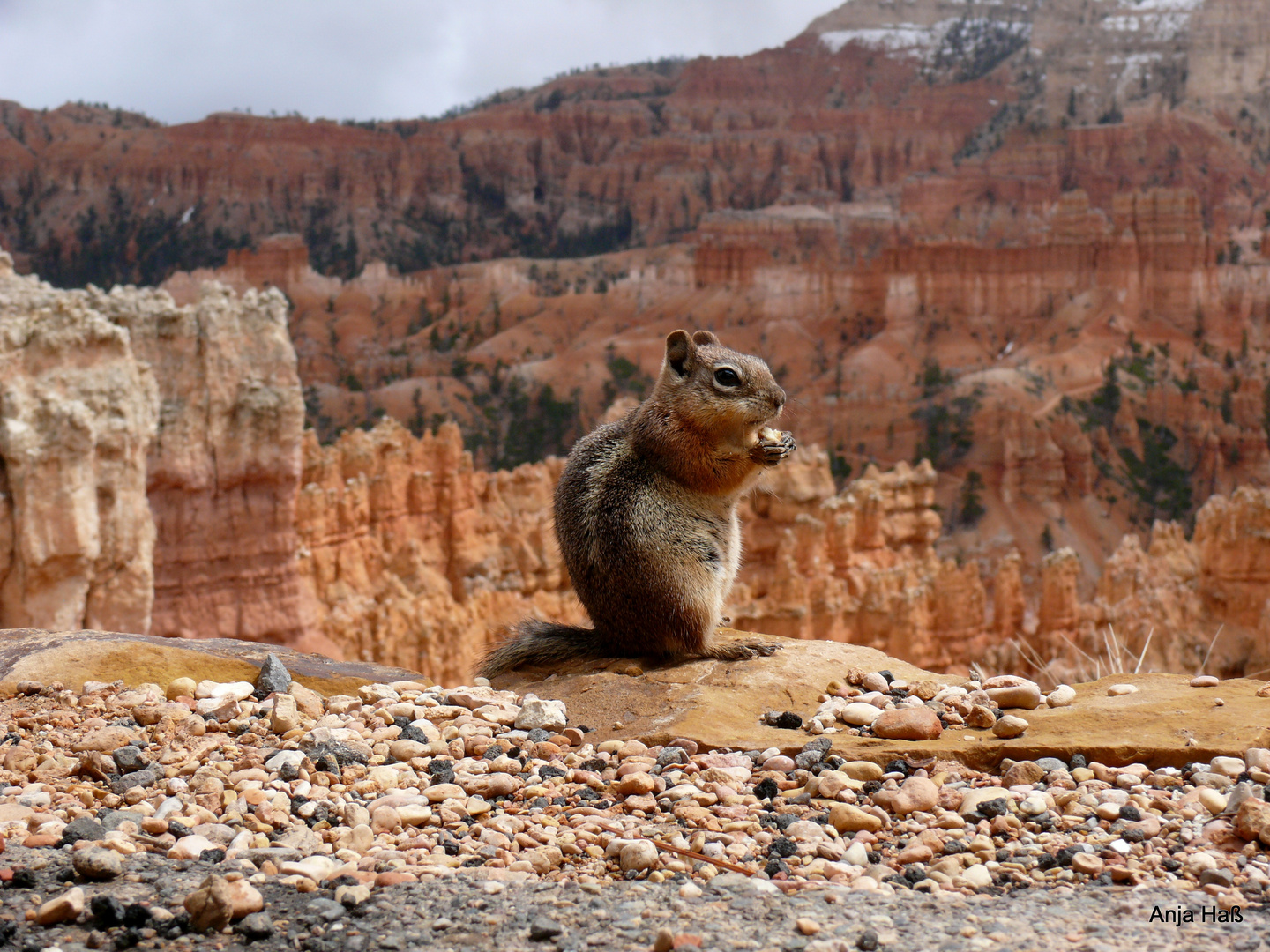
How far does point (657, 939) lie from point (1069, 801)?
1.70 m

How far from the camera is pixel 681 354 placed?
615 centimetres

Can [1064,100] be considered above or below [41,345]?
above

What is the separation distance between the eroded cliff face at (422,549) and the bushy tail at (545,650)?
15.7 meters

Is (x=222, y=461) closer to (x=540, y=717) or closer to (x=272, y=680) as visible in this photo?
(x=272, y=680)

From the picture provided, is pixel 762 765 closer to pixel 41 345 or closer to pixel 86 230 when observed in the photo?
pixel 41 345

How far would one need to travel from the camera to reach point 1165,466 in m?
57.5

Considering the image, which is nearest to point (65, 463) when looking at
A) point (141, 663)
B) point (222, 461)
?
point (222, 461)

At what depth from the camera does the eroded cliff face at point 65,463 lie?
15461mm

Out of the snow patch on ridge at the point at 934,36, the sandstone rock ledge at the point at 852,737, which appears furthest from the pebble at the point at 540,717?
the snow patch on ridge at the point at 934,36

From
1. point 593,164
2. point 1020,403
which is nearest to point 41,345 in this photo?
point 1020,403

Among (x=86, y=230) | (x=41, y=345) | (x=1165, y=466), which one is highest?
(x=86, y=230)

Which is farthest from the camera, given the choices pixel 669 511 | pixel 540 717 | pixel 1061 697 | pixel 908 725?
pixel 669 511

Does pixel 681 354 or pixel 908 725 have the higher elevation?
pixel 681 354

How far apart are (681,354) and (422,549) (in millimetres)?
24164
